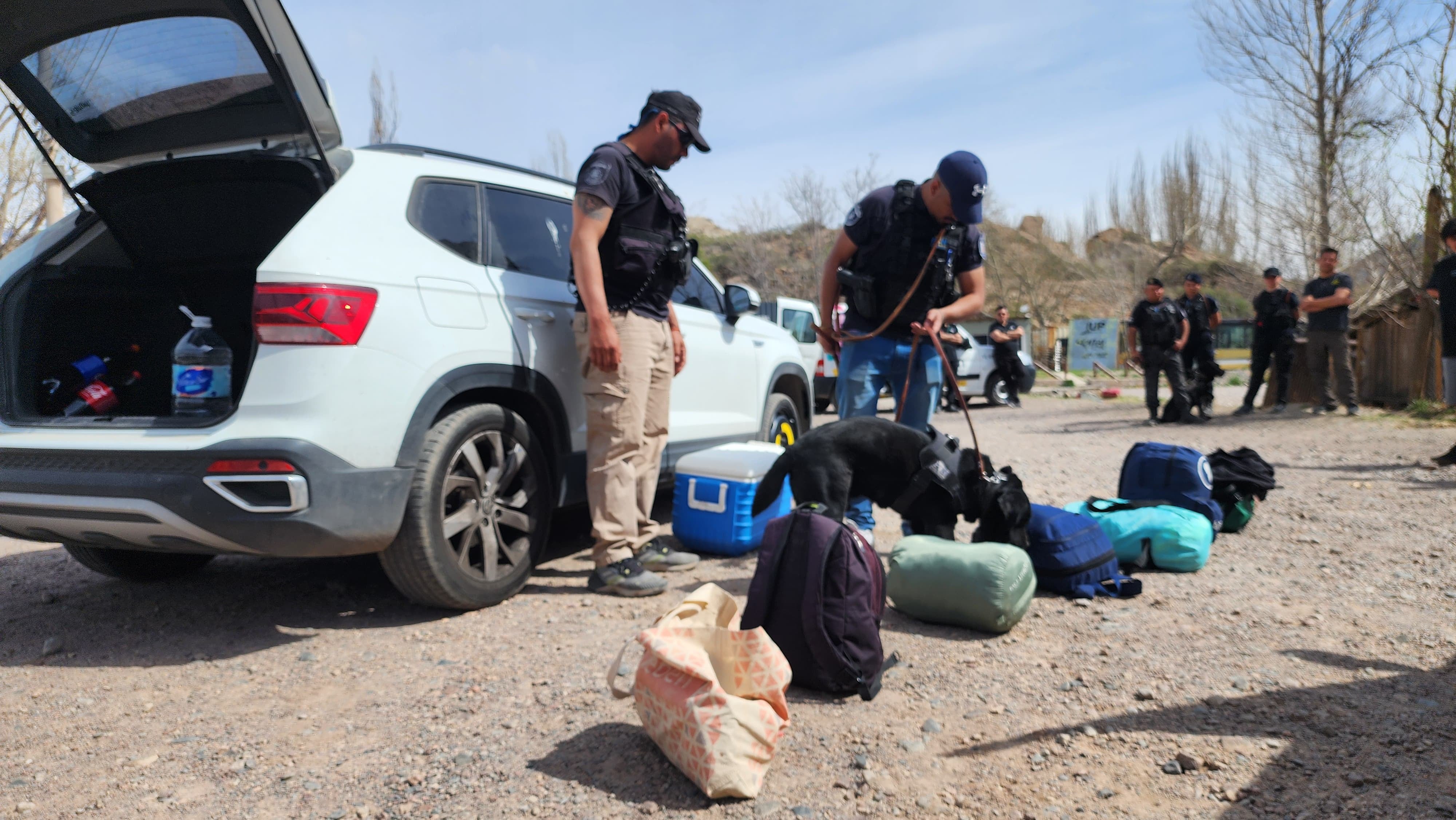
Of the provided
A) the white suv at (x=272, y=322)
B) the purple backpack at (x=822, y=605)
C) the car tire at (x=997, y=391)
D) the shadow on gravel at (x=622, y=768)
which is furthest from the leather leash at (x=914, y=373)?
the car tire at (x=997, y=391)

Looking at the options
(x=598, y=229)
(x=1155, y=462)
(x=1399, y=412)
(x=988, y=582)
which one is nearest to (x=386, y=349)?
(x=598, y=229)

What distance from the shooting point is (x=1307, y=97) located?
51.0 feet

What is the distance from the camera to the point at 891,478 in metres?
3.68

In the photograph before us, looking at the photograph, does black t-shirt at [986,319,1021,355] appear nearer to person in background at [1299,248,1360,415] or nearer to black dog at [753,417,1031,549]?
person in background at [1299,248,1360,415]

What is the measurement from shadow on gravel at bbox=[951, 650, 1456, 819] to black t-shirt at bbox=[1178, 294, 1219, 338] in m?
9.52

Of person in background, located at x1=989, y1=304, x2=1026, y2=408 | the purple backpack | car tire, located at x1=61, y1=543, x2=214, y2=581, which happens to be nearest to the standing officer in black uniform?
person in background, located at x1=989, y1=304, x2=1026, y2=408

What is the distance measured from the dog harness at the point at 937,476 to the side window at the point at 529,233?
1.79 metres

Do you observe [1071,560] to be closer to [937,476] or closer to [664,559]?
[937,476]

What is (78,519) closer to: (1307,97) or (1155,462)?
(1155,462)

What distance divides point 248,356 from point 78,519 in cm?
108

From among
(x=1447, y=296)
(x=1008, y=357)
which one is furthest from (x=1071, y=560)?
(x=1008, y=357)

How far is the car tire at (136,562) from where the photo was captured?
3.67m

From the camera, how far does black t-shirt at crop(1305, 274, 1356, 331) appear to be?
34.0ft

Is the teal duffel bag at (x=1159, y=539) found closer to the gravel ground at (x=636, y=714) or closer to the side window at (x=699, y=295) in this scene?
the gravel ground at (x=636, y=714)
